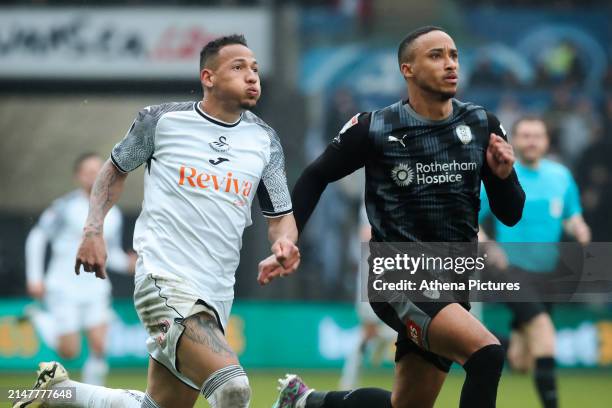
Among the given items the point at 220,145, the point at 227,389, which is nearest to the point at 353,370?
the point at 220,145

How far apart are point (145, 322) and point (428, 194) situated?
1.66 metres

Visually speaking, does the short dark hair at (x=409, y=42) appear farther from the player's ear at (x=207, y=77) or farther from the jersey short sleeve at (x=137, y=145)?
the jersey short sleeve at (x=137, y=145)

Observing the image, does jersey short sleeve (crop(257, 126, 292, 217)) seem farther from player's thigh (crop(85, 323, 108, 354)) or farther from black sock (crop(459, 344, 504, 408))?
player's thigh (crop(85, 323, 108, 354))

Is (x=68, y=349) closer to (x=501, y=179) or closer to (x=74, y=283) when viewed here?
(x=74, y=283)

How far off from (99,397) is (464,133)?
2528 mm

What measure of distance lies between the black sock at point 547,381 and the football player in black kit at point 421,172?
2.86m

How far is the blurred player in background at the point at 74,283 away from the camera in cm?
1179

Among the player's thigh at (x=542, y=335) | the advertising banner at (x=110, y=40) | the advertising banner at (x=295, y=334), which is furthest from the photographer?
the advertising banner at (x=110, y=40)

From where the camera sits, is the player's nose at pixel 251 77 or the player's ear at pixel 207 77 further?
the player's ear at pixel 207 77

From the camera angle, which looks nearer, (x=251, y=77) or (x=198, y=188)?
(x=198, y=188)

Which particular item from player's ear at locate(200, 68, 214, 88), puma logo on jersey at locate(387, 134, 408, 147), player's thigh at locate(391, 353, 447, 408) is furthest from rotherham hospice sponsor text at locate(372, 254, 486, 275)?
player's ear at locate(200, 68, 214, 88)

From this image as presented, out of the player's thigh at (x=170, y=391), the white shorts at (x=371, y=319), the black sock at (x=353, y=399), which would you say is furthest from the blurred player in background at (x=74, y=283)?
the player's thigh at (x=170, y=391)

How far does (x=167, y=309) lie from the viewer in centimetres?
618

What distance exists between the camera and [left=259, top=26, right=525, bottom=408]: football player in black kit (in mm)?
6547
